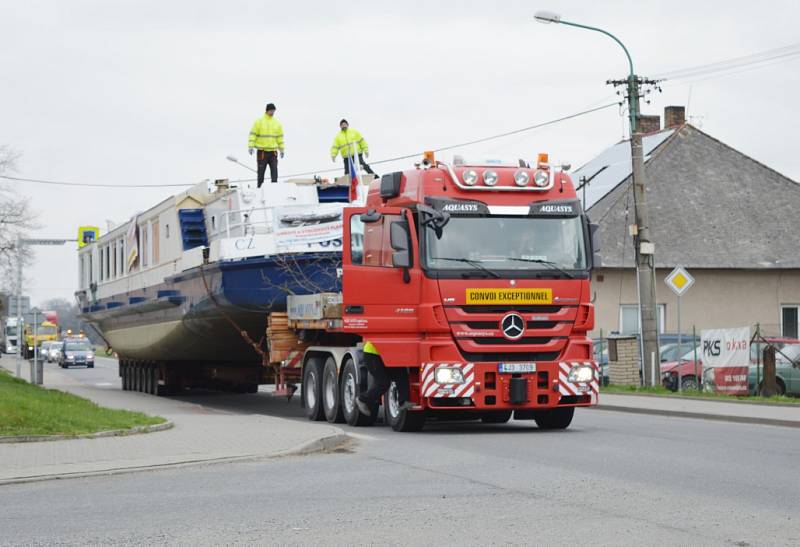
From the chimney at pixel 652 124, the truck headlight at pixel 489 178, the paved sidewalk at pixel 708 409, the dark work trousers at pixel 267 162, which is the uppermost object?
the chimney at pixel 652 124

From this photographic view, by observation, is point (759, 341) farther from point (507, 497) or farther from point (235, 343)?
point (507, 497)

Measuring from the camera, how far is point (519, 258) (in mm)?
17312

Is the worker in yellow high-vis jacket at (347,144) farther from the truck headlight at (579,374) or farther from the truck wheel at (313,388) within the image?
the truck headlight at (579,374)

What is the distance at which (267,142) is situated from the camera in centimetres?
2566

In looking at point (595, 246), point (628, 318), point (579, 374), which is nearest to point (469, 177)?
point (595, 246)

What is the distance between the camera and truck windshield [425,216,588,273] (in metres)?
17.1

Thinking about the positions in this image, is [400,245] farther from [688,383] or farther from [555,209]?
[688,383]

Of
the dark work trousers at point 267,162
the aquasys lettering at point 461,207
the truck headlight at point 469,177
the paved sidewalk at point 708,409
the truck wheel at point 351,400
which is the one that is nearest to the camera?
the aquasys lettering at point 461,207

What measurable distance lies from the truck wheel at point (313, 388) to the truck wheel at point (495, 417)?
2578mm

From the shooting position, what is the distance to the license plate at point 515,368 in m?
17.2

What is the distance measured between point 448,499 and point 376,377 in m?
7.50

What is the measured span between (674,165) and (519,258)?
36.8 m

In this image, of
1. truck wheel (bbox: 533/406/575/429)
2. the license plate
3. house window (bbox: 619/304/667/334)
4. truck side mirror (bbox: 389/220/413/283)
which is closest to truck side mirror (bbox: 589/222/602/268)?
the license plate

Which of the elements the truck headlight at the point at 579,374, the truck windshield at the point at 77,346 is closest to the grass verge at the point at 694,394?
the truck headlight at the point at 579,374
